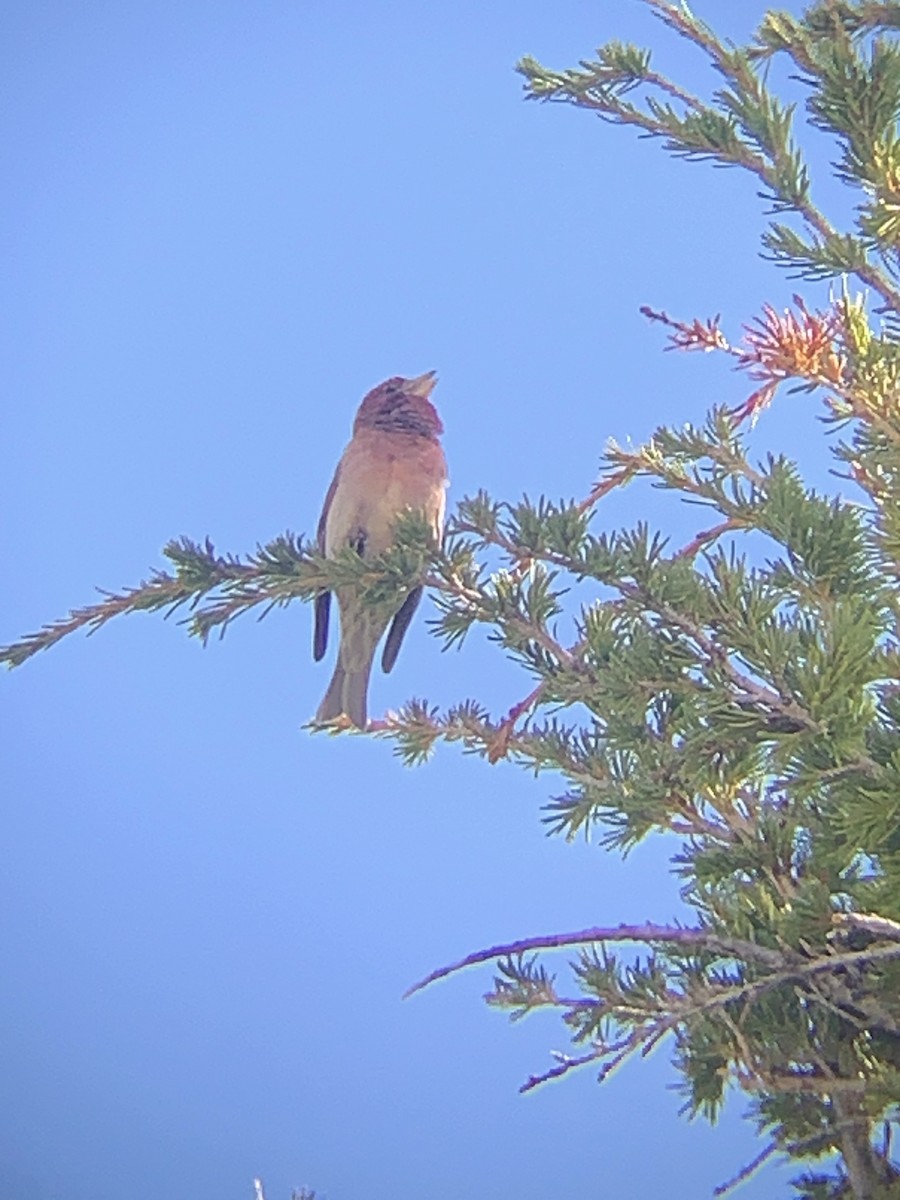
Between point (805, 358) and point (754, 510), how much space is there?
4.6 inches

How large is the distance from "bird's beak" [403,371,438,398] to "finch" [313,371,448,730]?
4 cm

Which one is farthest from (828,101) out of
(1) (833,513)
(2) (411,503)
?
(2) (411,503)

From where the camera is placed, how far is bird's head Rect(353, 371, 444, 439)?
2043mm

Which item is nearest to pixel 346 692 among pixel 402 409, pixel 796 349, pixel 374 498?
pixel 374 498

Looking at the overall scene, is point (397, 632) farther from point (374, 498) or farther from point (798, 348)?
point (798, 348)

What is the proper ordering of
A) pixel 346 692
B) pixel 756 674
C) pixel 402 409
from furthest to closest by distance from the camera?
pixel 402 409 < pixel 346 692 < pixel 756 674

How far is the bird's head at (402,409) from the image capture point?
2.04 metres

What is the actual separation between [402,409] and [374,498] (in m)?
0.24

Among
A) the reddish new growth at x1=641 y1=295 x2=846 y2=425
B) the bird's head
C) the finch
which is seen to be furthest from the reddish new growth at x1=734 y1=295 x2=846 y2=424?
the bird's head

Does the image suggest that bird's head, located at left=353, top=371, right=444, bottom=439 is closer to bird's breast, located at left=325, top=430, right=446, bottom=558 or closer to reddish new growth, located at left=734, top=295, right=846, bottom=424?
bird's breast, located at left=325, top=430, right=446, bottom=558

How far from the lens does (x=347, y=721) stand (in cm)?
137

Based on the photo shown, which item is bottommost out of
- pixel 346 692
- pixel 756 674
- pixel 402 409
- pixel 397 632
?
pixel 756 674

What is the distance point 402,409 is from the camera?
2.08 meters

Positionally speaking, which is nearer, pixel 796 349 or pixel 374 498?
pixel 796 349
